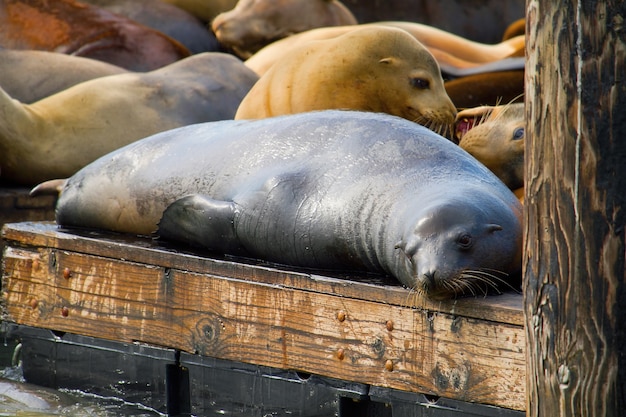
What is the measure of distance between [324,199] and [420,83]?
182cm

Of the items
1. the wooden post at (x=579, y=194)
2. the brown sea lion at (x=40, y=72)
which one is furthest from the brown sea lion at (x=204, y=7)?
the wooden post at (x=579, y=194)

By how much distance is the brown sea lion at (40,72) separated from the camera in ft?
23.3

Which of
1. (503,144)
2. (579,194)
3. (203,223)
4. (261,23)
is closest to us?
(579,194)

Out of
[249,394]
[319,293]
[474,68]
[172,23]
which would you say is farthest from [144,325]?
[172,23]

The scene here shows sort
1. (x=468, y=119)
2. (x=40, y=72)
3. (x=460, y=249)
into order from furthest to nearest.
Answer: (x=40, y=72)
(x=468, y=119)
(x=460, y=249)

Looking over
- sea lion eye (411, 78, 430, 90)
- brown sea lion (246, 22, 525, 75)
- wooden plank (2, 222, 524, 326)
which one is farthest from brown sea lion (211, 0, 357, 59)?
wooden plank (2, 222, 524, 326)

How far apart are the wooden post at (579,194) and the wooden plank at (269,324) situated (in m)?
0.59

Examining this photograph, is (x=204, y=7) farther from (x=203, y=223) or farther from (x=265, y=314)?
(x=265, y=314)

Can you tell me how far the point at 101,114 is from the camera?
21.4 feet

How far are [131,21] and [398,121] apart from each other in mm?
4978

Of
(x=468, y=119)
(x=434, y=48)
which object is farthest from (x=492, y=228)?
(x=434, y=48)

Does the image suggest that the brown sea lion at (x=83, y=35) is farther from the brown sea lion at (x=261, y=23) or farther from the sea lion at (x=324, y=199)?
the sea lion at (x=324, y=199)

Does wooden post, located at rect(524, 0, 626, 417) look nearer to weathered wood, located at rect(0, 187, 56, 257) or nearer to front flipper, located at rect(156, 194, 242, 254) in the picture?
front flipper, located at rect(156, 194, 242, 254)

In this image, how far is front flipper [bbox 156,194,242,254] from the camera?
13.5 ft
